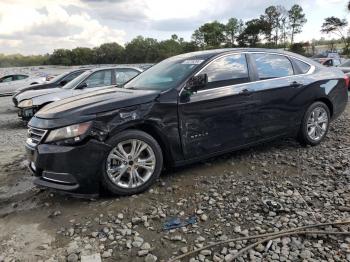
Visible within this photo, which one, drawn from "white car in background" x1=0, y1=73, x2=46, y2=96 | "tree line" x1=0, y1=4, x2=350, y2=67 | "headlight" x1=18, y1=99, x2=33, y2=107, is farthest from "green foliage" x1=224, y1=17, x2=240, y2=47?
"headlight" x1=18, y1=99, x2=33, y2=107

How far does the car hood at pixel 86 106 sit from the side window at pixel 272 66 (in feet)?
5.53

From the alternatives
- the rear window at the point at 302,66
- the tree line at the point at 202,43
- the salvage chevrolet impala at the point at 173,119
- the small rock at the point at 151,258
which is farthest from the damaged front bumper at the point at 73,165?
the tree line at the point at 202,43

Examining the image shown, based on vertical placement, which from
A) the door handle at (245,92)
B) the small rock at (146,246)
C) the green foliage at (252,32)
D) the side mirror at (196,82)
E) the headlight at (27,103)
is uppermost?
the green foliage at (252,32)

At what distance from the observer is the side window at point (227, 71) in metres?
4.83

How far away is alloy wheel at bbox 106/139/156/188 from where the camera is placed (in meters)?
4.16

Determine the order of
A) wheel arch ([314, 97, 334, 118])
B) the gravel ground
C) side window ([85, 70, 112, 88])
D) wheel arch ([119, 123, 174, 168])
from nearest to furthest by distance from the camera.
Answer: the gravel ground
wheel arch ([119, 123, 174, 168])
wheel arch ([314, 97, 334, 118])
side window ([85, 70, 112, 88])

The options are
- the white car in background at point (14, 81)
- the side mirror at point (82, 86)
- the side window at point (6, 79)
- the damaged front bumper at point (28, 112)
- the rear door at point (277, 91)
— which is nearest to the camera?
the rear door at point (277, 91)

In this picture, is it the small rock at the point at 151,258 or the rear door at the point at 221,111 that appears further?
the rear door at the point at 221,111

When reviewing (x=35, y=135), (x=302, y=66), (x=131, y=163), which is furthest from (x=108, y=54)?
(x=131, y=163)

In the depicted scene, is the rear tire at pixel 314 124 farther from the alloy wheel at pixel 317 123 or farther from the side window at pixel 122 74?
the side window at pixel 122 74

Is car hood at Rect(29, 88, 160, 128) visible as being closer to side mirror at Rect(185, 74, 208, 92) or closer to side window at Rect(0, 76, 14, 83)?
side mirror at Rect(185, 74, 208, 92)

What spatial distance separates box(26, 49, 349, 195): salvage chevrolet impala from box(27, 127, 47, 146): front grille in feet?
0.04

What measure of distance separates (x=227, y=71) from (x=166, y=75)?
815 mm

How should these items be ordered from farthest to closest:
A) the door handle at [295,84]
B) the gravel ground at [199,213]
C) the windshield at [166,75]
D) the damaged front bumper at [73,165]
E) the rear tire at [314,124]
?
the rear tire at [314,124]
the door handle at [295,84]
the windshield at [166,75]
the damaged front bumper at [73,165]
the gravel ground at [199,213]
